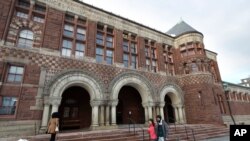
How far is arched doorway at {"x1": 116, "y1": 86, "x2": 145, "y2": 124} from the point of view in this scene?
46.6 ft

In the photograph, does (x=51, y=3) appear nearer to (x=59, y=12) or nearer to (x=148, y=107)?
(x=59, y=12)

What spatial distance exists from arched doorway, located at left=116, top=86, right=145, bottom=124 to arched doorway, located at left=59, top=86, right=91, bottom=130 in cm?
309

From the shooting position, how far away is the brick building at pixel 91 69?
873 cm

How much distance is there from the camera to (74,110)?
1200cm

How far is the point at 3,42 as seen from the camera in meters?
8.62

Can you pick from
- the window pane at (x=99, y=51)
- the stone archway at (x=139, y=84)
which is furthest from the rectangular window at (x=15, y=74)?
the stone archway at (x=139, y=84)

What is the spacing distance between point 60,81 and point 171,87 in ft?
33.4

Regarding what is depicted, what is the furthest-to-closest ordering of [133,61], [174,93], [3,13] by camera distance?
[174,93]
[133,61]
[3,13]

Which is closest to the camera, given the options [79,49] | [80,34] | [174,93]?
[79,49]

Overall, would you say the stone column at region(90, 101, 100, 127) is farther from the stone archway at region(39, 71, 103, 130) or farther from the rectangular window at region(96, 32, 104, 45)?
the rectangular window at region(96, 32, 104, 45)

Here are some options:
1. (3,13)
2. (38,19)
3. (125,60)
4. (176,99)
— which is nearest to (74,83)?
(38,19)

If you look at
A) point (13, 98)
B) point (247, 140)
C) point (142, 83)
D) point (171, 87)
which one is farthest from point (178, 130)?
point (13, 98)

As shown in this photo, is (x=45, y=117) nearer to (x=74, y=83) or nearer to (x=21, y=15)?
(x=74, y=83)

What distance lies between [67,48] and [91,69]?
2.21 m
